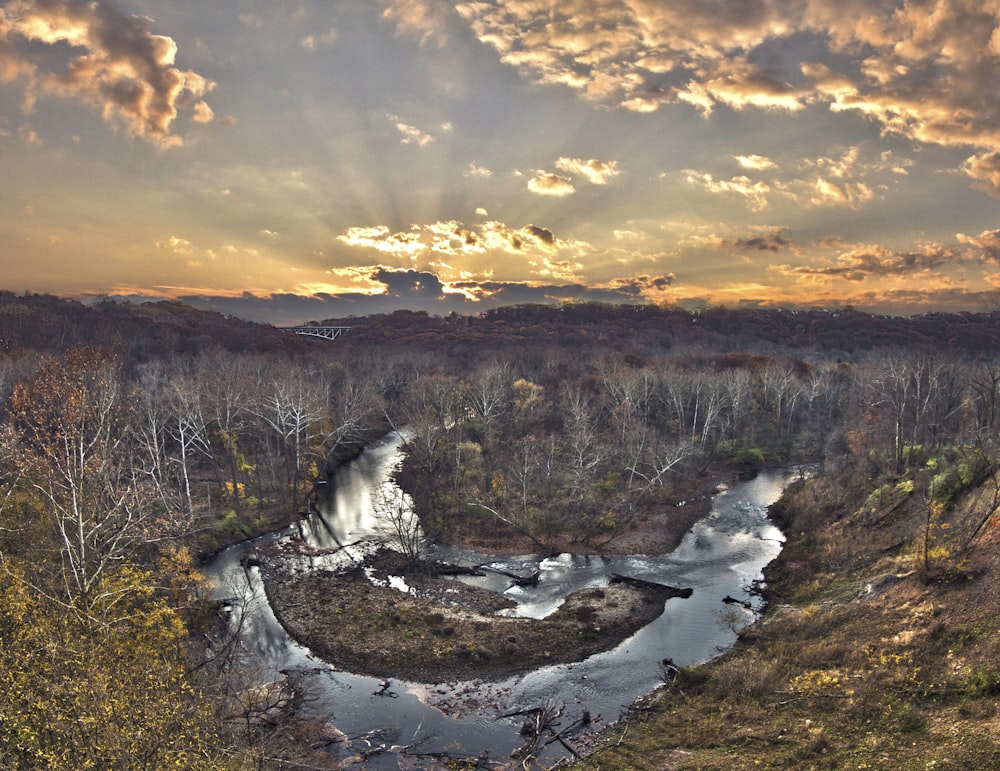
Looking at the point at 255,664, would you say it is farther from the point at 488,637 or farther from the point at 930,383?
the point at 930,383

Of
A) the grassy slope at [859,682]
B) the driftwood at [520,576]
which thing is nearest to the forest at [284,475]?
the grassy slope at [859,682]

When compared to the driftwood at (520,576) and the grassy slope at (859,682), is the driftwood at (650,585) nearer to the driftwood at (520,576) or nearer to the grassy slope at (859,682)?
the grassy slope at (859,682)

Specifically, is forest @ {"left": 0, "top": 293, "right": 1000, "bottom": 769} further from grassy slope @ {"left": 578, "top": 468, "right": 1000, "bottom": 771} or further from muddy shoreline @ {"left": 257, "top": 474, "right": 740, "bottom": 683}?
muddy shoreline @ {"left": 257, "top": 474, "right": 740, "bottom": 683}

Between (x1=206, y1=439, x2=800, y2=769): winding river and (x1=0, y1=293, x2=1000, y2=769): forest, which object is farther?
(x1=206, y1=439, x2=800, y2=769): winding river

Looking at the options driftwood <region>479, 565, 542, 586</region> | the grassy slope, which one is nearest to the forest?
the grassy slope

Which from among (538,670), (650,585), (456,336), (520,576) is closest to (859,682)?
(538,670)

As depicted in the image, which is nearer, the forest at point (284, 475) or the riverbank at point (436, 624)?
the forest at point (284, 475)
